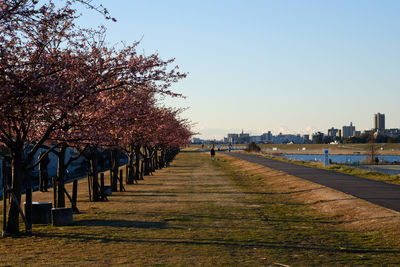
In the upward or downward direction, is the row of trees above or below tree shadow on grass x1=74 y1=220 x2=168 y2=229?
above

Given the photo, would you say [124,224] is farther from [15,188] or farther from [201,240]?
[201,240]

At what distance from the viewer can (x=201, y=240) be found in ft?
42.1

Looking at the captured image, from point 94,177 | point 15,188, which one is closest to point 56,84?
point 15,188

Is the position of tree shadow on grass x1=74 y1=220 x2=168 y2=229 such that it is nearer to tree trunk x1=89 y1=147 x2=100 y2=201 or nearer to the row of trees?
the row of trees

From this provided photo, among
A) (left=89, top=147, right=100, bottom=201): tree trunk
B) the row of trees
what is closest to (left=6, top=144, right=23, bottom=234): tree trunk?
the row of trees

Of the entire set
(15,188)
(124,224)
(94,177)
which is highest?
(15,188)

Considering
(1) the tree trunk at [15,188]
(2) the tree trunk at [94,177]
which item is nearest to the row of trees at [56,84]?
(1) the tree trunk at [15,188]

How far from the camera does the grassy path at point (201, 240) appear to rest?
1074cm

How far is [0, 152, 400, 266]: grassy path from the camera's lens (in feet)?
35.2

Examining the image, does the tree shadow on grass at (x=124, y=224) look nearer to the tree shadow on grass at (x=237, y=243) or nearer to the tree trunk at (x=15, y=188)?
the tree shadow on grass at (x=237, y=243)

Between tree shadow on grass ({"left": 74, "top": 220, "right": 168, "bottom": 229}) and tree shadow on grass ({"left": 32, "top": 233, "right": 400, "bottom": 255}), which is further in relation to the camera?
tree shadow on grass ({"left": 74, "top": 220, "right": 168, "bottom": 229})

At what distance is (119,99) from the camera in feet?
61.7

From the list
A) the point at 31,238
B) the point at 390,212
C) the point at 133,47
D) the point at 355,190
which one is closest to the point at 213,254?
the point at 31,238

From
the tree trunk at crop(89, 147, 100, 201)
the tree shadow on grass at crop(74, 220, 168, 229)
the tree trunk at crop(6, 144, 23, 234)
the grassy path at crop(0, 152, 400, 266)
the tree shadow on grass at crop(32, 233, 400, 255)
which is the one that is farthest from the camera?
the tree trunk at crop(89, 147, 100, 201)
